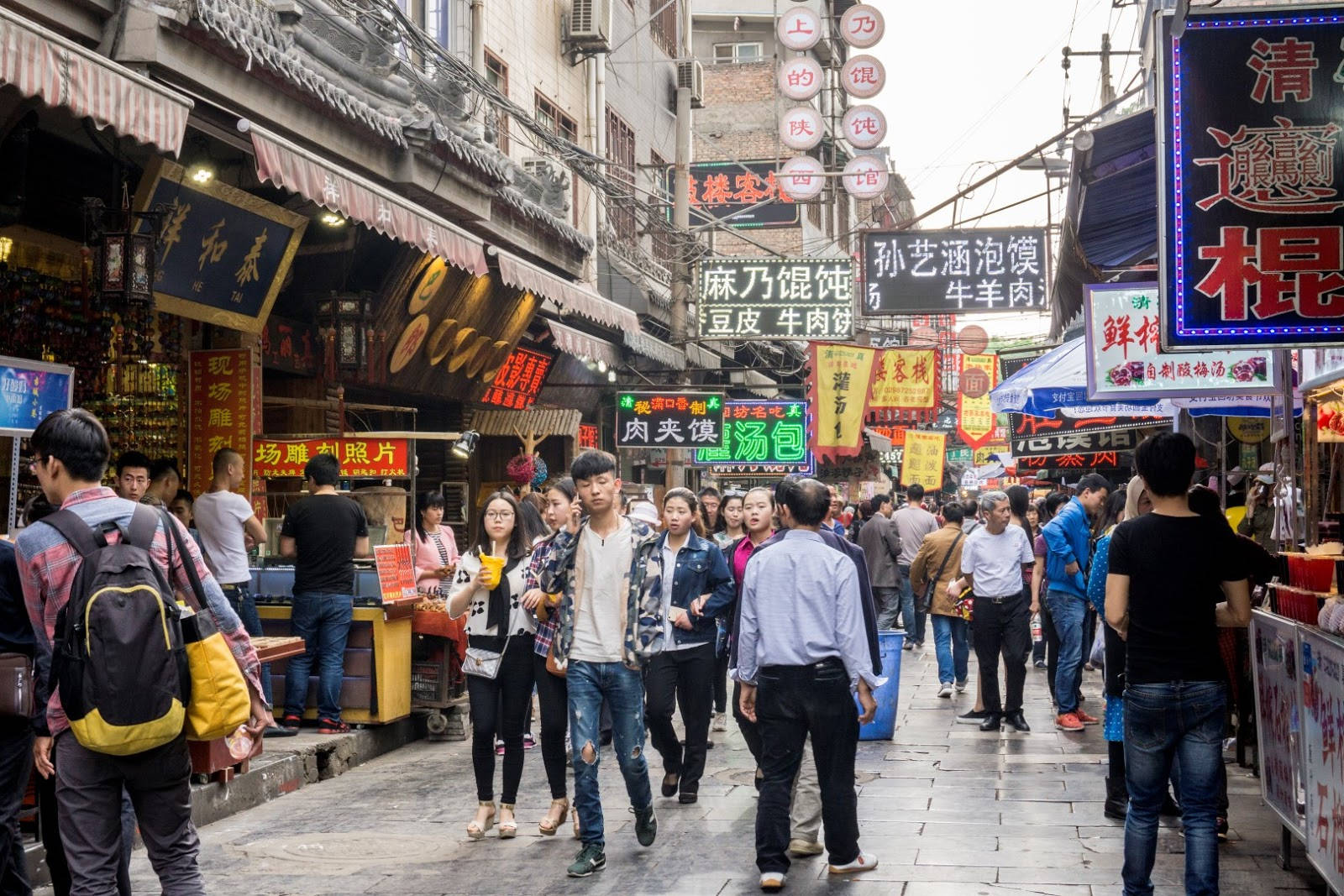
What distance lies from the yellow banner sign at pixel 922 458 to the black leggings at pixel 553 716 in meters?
29.3

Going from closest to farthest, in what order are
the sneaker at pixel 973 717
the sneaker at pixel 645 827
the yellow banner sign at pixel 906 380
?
the sneaker at pixel 645 827 < the sneaker at pixel 973 717 < the yellow banner sign at pixel 906 380

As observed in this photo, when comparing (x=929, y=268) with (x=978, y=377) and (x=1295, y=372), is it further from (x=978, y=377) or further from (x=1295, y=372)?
(x=978, y=377)

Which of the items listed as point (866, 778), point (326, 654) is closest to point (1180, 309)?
point (866, 778)

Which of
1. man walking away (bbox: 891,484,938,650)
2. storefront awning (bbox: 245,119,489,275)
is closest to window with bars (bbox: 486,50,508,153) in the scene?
storefront awning (bbox: 245,119,489,275)

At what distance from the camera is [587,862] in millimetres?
6938

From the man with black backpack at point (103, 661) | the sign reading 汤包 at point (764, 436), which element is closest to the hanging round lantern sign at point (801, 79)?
the sign reading 汤包 at point (764, 436)

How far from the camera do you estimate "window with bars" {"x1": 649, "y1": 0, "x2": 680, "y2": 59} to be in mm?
28672

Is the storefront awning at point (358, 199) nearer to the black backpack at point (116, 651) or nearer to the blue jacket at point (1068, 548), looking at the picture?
the black backpack at point (116, 651)

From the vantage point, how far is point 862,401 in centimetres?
2367

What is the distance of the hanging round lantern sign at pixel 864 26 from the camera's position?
28.9 metres

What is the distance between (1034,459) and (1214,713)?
726 inches

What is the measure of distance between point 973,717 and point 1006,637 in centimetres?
101

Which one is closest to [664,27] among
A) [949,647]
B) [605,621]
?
[949,647]

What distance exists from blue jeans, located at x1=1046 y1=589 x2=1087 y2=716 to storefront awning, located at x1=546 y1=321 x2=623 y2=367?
7.43 meters
